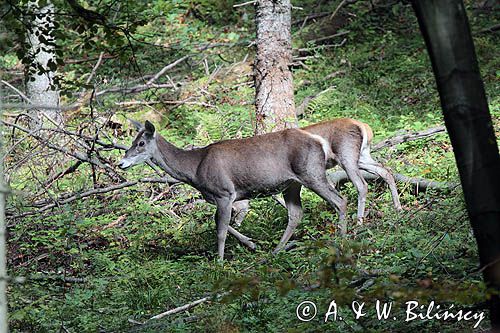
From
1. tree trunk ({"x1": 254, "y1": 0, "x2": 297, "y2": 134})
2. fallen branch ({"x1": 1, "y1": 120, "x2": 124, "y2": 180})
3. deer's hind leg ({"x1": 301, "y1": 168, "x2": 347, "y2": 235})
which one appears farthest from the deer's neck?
tree trunk ({"x1": 254, "y1": 0, "x2": 297, "y2": 134})

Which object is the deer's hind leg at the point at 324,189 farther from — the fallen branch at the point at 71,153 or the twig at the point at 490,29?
the twig at the point at 490,29

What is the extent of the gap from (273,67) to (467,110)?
334 inches

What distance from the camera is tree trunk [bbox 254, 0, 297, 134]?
39.5 ft

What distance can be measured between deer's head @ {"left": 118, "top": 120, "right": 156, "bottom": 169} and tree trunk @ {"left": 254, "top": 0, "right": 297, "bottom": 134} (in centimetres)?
250

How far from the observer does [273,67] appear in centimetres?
1222

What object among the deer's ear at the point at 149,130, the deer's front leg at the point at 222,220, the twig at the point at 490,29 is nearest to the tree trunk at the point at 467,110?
the deer's front leg at the point at 222,220

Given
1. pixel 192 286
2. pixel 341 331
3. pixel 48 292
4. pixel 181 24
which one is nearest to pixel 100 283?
pixel 48 292

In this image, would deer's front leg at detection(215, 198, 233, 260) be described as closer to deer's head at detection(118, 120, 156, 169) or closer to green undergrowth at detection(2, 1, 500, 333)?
green undergrowth at detection(2, 1, 500, 333)

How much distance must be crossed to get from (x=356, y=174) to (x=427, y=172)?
0.98 m

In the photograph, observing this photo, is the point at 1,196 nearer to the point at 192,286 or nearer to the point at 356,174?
the point at 192,286

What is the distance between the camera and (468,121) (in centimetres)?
388

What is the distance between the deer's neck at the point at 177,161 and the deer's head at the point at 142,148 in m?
0.09

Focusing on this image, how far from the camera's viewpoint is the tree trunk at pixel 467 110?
387 cm

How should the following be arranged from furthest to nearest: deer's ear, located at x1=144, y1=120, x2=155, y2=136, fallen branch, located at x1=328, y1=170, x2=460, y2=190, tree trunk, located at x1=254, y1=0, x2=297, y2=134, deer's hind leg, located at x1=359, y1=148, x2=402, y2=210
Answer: tree trunk, located at x1=254, y1=0, x2=297, y2=134 < deer's ear, located at x1=144, y1=120, x2=155, y2=136 < deer's hind leg, located at x1=359, y1=148, x2=402, y2=210 < fallen branch, located at x1=328, y1=170, x2=460, y2=190
